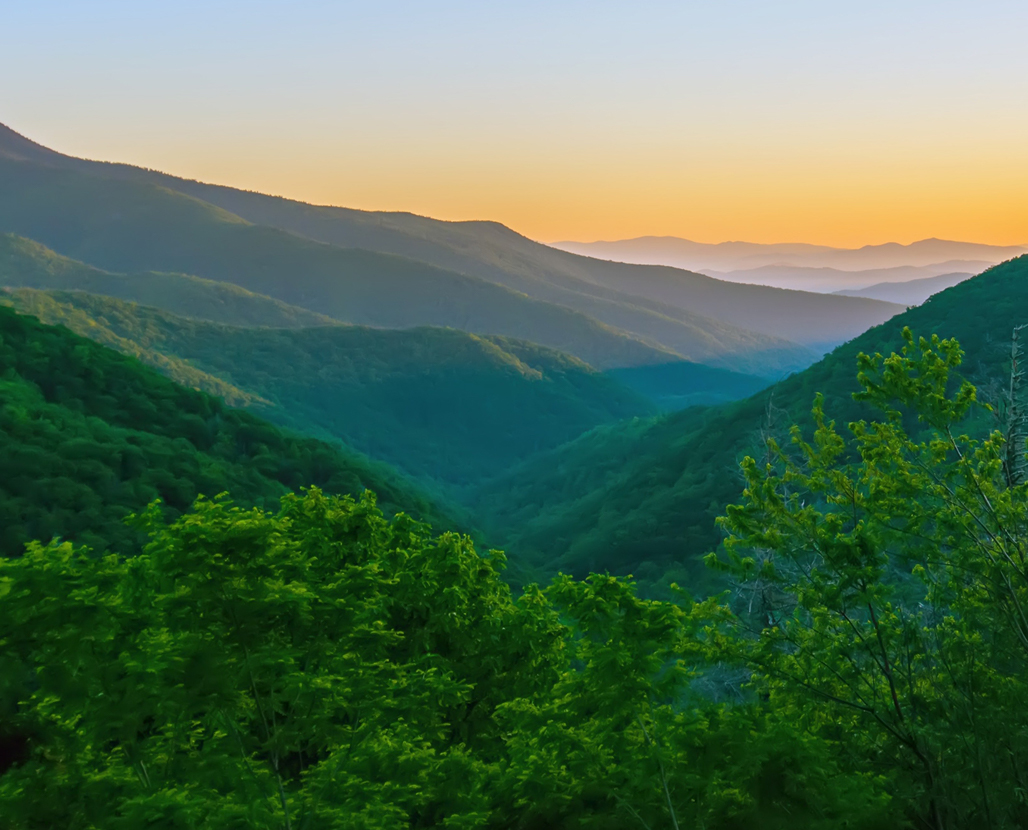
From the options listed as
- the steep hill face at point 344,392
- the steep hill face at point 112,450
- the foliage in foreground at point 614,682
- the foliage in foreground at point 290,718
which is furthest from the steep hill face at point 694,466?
the foliage in foreground at point 290,718

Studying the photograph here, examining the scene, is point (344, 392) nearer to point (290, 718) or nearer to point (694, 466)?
point (694, 466)

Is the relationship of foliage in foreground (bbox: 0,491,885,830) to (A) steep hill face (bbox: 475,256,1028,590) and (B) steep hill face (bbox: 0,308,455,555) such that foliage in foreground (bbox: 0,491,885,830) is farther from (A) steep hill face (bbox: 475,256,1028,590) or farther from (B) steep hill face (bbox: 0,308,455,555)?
(A) steep hill face (bbox: 475,256,1028,590)

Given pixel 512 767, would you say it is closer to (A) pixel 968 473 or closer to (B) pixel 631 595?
(B) pixel 631 595

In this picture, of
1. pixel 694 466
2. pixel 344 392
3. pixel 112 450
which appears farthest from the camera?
pixel 344 392

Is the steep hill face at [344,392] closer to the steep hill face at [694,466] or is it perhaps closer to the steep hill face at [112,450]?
the steep hill face at [694,466]

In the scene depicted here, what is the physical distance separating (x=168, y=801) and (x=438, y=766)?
6954 millimetres

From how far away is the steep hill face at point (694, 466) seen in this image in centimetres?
7975

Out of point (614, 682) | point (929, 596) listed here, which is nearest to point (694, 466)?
point (929, 596)

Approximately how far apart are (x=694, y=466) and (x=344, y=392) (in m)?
105

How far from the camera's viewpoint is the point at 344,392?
18125cm

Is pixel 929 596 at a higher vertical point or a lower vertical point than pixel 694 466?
higher

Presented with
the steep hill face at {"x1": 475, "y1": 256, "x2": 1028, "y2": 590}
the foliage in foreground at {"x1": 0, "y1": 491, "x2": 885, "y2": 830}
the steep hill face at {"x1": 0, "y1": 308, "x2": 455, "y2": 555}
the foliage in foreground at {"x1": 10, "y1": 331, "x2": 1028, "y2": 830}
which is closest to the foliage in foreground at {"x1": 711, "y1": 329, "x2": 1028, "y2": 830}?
the foliage in foreground at {"x1": 10, "y1": 331, "x2": 1028, "y2": 830}

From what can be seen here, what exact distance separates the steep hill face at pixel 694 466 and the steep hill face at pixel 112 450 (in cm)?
1926

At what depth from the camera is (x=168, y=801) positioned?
11617 mm
